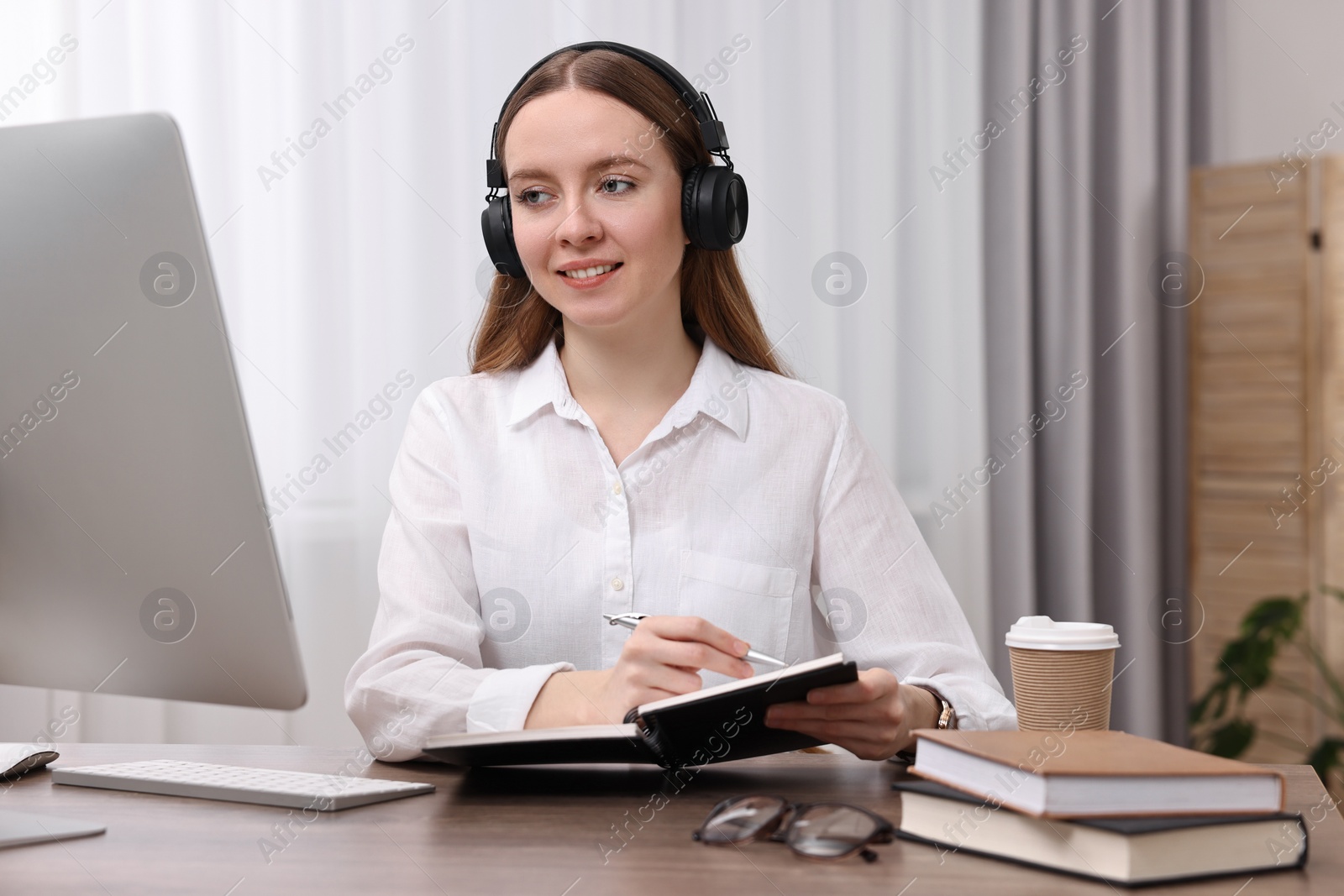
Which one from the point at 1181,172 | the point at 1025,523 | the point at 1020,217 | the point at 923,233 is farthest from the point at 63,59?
the point at 1181,172

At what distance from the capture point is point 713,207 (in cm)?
134

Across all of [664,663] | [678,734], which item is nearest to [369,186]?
[664,663]

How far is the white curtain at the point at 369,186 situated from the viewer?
2.22 metres

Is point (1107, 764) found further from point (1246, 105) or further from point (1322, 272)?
point (1246, 105)

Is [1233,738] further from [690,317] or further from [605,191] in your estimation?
[605,191]

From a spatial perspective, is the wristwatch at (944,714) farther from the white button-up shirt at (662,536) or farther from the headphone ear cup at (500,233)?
the headphone ear cup at (500,233)

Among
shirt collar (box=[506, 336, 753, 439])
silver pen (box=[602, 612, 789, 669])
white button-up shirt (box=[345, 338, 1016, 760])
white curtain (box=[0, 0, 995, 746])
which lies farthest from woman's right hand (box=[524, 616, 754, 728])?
white curtain (box=[0, 0, 995, 746])

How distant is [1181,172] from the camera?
8.65 feet

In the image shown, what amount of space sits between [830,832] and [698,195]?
0.83 m

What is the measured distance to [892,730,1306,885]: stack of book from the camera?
65cm

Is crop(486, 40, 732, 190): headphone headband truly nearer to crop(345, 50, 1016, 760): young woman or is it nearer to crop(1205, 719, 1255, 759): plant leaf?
crop(345, 50, 1016, 760): young woman

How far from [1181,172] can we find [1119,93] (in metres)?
0.23

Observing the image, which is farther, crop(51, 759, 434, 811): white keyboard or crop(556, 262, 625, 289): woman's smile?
crop(556, 262, 625, 289): woman's smile

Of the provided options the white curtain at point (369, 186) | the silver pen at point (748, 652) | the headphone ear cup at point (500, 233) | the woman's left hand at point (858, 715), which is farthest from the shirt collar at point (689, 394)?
the white curtain at point (369, 186)
